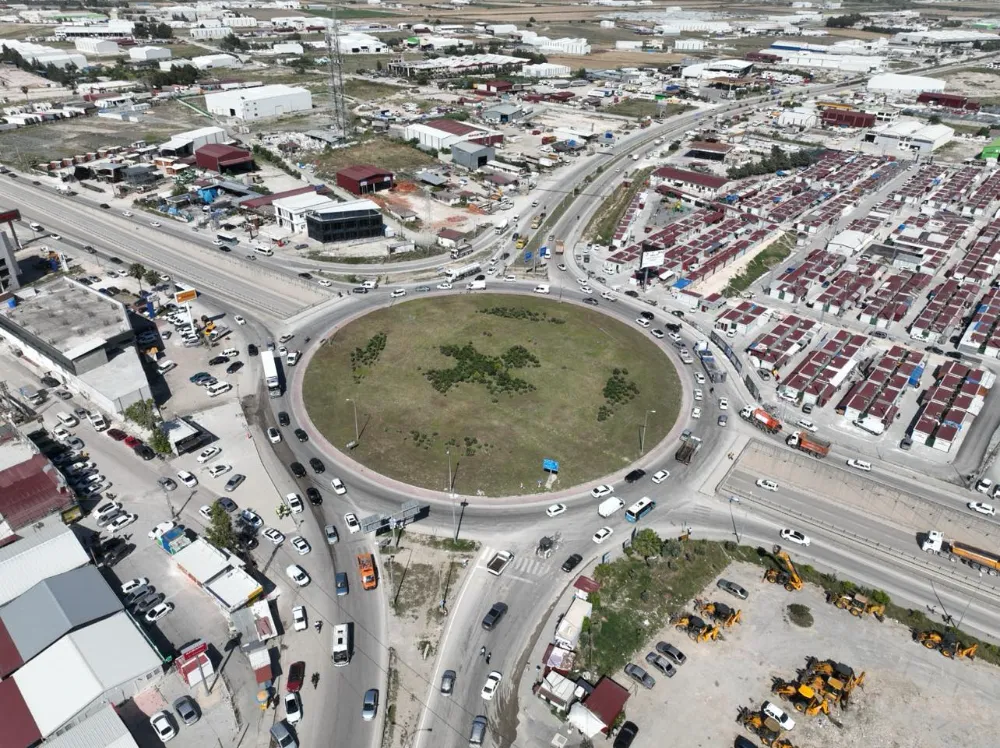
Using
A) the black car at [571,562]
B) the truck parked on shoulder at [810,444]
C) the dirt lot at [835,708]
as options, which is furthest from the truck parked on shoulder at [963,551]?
the black car at [571,562]

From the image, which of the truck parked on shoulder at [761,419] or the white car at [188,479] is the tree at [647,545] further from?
the white car at [188,479]

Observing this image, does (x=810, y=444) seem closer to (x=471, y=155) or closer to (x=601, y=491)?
(x=601, y=491)

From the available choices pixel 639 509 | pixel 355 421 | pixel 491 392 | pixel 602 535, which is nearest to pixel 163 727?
pixel 355 421

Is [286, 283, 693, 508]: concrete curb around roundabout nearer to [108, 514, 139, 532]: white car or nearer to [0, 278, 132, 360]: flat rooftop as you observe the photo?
[108, 514, 139, 532]: white car

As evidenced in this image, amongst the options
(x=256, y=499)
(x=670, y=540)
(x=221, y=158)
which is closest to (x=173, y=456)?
(x=256, y=499)

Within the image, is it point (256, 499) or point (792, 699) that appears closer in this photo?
point (792, 699)

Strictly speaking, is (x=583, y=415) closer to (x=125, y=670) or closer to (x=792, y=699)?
(x=792, y=699)
